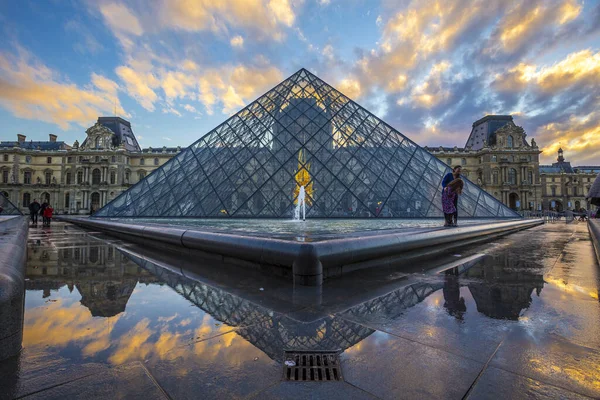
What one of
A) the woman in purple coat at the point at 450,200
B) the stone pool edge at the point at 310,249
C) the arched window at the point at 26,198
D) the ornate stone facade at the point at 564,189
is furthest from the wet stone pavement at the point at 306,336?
the ornate stone facade at the point at 564,189

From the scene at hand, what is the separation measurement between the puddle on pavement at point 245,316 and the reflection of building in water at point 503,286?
11mm

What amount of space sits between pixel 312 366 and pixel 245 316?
2.50 feet

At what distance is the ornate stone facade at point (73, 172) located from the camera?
5634 centimetres

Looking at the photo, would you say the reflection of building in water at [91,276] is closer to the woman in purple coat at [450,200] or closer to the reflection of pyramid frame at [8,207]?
the woman in purple coat at [450,200]

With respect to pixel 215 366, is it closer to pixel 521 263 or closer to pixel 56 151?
pixel 521 263

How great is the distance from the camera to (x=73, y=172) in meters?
57.6

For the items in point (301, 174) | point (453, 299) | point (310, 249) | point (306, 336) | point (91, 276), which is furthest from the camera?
point (301, 174)

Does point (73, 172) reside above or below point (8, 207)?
above

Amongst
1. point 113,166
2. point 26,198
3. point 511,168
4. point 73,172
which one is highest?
point 113,166

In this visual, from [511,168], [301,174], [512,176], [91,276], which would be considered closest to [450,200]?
[91,276]

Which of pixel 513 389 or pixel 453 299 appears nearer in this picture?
pixel 513 389

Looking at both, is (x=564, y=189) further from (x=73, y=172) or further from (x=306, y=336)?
(x=73, y=172)

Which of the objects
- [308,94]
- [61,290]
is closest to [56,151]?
[308,94]

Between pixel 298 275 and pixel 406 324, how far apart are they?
1192 mm
